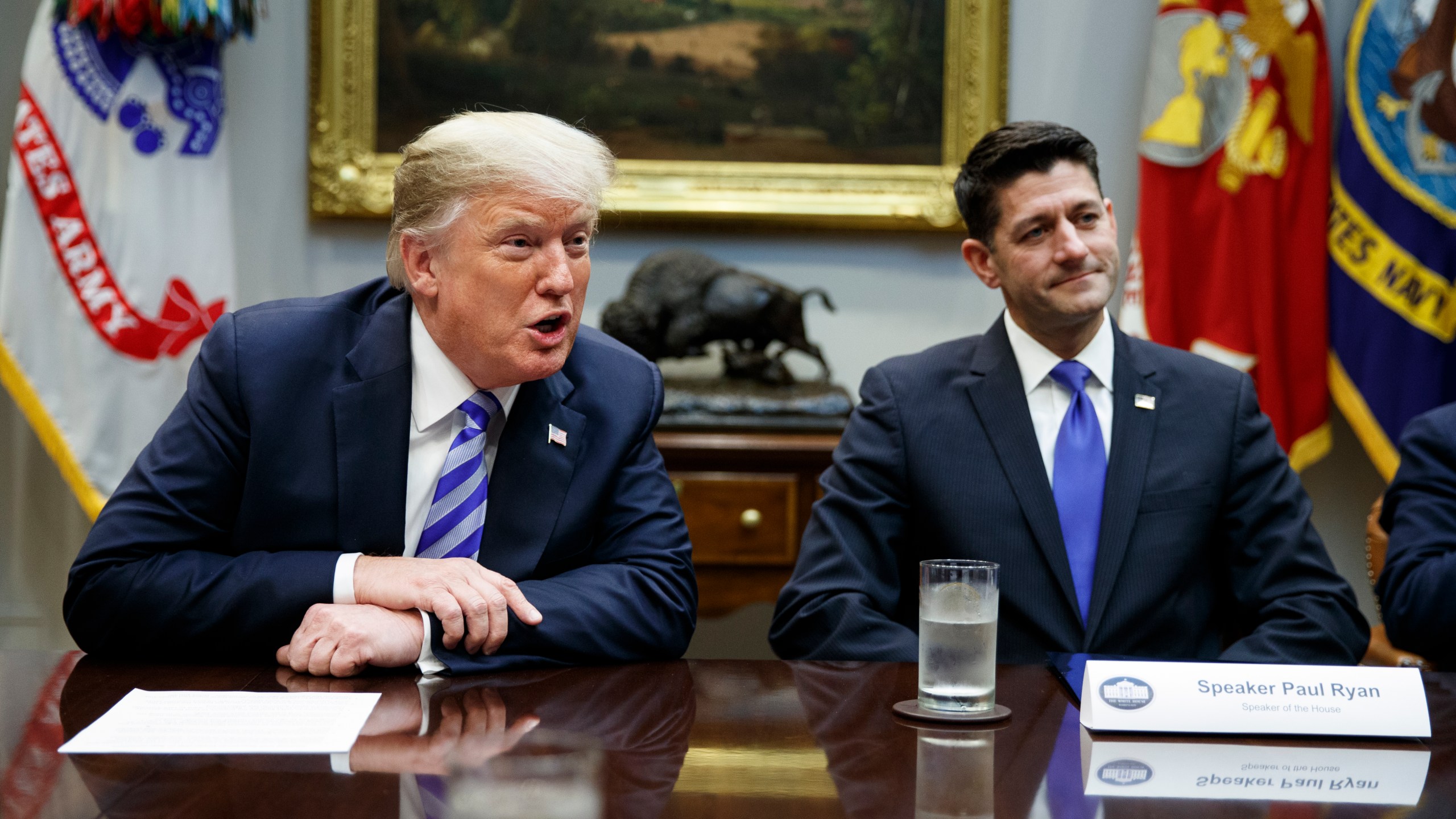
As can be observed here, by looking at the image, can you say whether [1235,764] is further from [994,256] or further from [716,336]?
[716,336]

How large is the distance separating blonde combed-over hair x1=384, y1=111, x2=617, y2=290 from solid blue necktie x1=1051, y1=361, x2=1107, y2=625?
2.73ft

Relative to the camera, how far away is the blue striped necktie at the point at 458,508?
63.3 inches

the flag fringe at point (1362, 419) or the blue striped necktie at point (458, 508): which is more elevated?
the blue striped necktie at point (458, 508)

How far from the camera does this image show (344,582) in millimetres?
1449

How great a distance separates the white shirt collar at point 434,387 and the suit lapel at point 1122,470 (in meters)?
0.92

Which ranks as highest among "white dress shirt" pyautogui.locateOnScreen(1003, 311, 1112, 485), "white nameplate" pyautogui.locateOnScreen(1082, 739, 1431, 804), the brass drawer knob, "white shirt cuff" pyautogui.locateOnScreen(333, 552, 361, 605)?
"white dress shirt" pyautogui.locateOnScreen(1003, 311, 1112, 485)

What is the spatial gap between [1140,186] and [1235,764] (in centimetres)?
270

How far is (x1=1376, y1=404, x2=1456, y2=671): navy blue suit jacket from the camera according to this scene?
188 centimetres

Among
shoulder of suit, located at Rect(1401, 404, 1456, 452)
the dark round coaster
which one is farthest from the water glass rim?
shoulder of suit, located at Rect(1401, 404, 1456, 452)

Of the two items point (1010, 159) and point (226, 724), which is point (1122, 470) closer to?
point (1010, 159)

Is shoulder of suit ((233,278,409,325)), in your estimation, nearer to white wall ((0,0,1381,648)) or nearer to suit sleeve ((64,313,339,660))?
suit sleeve ((64,313,339,660))

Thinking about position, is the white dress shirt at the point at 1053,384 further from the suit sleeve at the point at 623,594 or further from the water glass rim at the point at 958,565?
the water glass rim at the point at 958,565

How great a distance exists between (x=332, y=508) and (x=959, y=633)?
2.84ft

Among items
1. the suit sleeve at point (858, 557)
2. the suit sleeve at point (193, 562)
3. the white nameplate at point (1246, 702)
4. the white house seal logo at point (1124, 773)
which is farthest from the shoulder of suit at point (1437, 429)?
the suit sleeve at point (193, 562)
